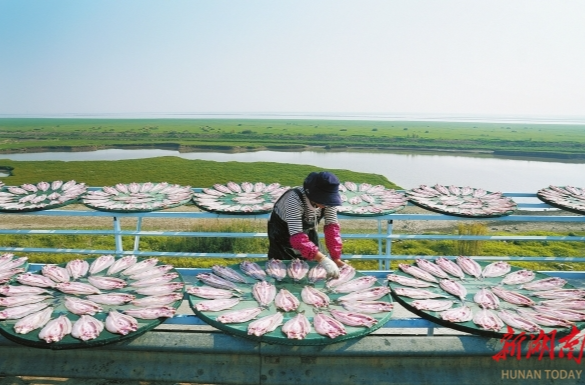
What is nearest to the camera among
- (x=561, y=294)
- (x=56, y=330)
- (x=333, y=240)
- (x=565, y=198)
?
(x=56, y=330)

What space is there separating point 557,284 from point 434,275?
89 cm

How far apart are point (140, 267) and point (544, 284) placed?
3101 mm

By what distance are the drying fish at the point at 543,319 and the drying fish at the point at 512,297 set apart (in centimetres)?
9

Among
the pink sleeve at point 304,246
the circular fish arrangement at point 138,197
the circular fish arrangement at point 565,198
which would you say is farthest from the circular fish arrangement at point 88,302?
the circular fish arrangement at point 565,198

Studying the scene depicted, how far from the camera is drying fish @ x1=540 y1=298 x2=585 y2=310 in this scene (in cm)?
261

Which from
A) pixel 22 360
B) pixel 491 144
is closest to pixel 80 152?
pixel 22 360

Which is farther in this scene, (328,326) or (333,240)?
(333,240)

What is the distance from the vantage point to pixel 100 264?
3135 mm

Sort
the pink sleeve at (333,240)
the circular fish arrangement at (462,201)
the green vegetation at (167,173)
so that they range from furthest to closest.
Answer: the green vegetation at (167,173) < the circular fish arrangement at (462,201) < the pink sleeve at (333,240)

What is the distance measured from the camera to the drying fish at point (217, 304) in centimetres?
251

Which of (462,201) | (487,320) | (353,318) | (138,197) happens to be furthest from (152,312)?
(462,201)

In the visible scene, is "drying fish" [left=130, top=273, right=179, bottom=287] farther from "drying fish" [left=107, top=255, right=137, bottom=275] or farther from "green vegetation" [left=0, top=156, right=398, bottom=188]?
"green vegetation" [left=0, top=156, right=398, bottom=188]

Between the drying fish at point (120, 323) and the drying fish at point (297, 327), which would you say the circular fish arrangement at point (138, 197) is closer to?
the drying fish at point (120, 323)

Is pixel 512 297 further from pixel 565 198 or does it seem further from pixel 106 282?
pixel 565 198
